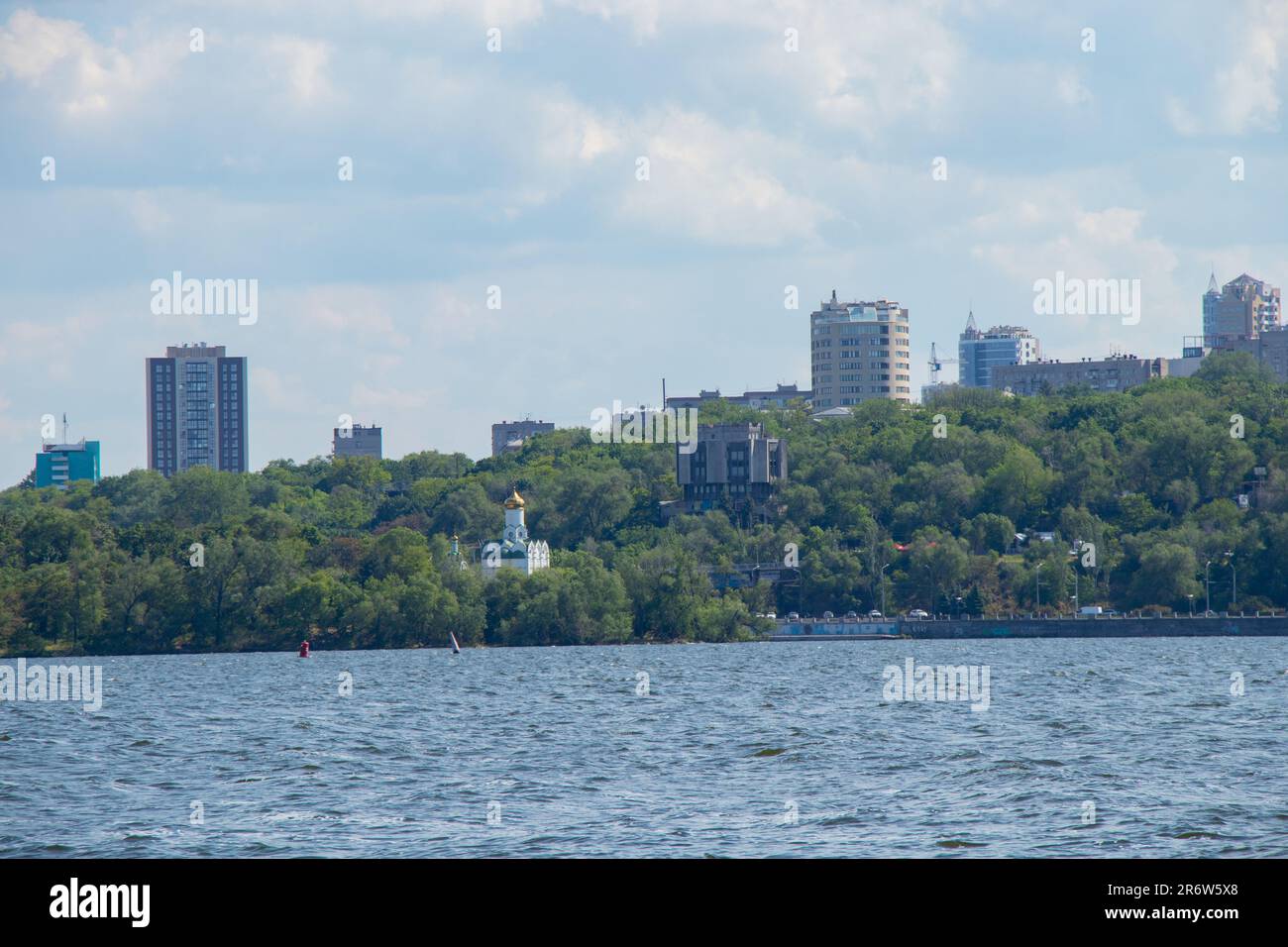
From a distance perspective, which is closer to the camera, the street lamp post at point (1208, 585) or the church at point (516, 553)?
the street lamp post at point (1208, 585)

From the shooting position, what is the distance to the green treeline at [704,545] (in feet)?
424

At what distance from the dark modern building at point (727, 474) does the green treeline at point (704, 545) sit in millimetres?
2965

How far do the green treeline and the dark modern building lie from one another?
2.97 metres

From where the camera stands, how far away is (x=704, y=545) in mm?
164375

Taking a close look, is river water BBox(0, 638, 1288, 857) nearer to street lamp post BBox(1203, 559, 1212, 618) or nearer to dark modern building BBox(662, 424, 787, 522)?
street lamp post BBox(1203, 559, 1212, 618)

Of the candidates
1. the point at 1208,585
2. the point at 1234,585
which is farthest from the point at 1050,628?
the point at 1234,585

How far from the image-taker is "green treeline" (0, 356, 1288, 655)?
129 metres

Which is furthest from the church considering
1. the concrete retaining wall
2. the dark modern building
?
the dark modern building

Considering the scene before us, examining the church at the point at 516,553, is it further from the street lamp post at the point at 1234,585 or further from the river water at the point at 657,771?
→ the river water at the point at 657,771

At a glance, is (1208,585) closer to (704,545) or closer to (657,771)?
(704,545)

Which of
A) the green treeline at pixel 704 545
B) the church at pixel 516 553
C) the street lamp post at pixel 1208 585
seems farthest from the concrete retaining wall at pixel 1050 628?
the church at pixel 516 553

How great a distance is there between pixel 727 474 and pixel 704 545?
21.9 m

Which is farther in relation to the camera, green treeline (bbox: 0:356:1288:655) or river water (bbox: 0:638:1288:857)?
green treeline (bbox: 0:356:1288:655)
